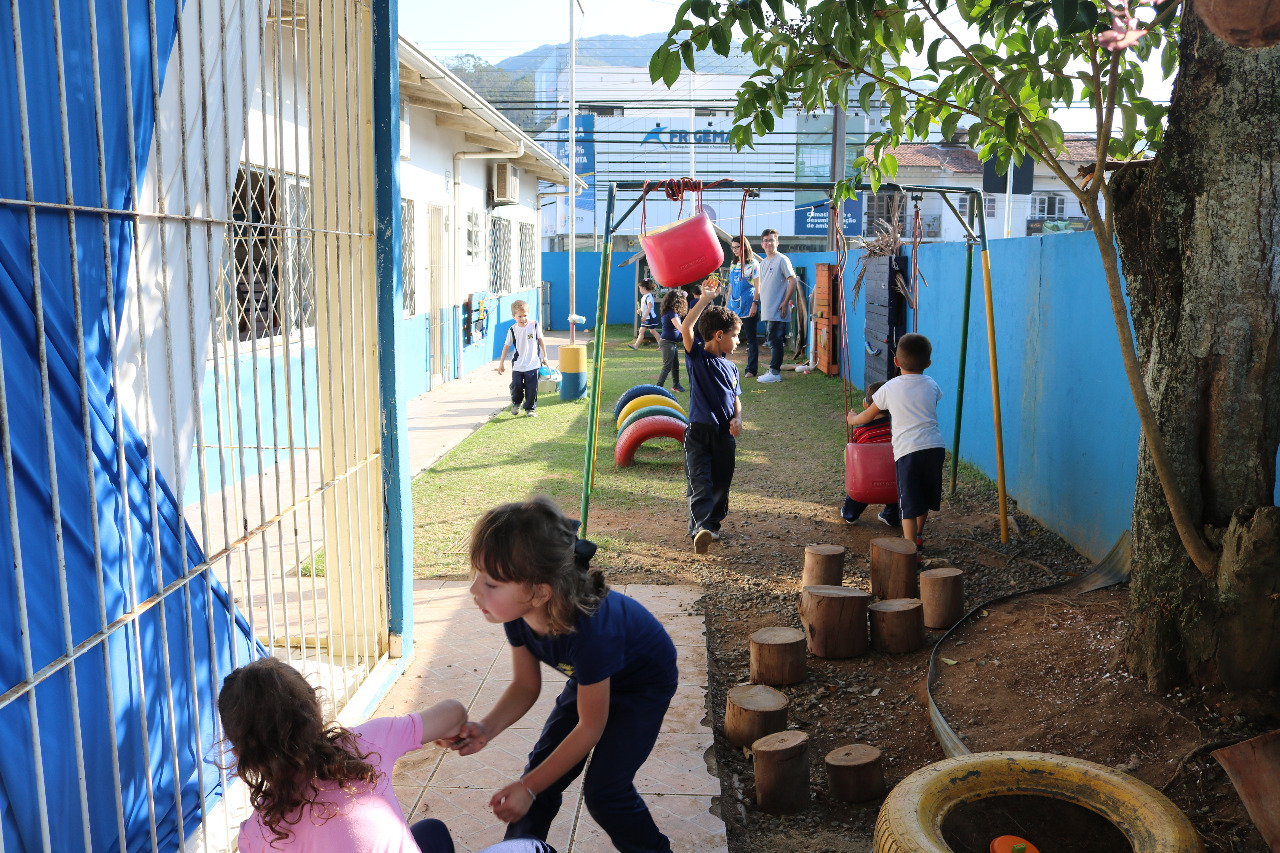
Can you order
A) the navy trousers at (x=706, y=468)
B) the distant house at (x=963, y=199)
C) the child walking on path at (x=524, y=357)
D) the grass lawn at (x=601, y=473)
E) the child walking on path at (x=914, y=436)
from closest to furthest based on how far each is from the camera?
1. the child walking on path at (x=914, y=436)
2. the navy trousers at (x=706, y=468)
3. the grass lawn at (x=601, y=473)
4. the child walking on path at (x=524, y=357)
5. the distant house at (x=963, y=199)

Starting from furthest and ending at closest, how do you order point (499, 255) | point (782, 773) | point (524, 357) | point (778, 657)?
1. point (499, 255)
2. point (524, 357)
3. point (778, 657)
4. point (782, 773)

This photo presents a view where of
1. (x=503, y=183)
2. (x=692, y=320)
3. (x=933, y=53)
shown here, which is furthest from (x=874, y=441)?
(x=503, y=183)

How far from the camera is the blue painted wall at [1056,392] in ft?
17.3

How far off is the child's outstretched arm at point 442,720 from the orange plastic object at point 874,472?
4.34 metres

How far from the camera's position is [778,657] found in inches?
162

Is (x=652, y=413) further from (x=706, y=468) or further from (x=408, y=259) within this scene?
(x=408, y=259)

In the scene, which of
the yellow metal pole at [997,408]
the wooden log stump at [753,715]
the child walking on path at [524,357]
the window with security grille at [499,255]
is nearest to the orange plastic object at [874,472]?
the yellow metal pole at [997,408]

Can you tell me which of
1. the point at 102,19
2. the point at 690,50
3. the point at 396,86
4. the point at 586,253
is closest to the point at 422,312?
the point at 396,86

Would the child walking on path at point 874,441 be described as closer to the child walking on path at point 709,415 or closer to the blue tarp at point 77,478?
the child walking on path at point 709,415

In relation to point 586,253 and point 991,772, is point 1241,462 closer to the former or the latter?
point 991,772

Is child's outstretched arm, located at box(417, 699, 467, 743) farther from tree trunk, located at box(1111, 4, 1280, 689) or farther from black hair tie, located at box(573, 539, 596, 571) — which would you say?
tree trunk, located at box(1111, 4, 1280, 689)

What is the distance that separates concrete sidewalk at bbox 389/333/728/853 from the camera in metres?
2.92

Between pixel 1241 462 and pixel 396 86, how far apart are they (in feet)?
10.7

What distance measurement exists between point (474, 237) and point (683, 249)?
1019cm
